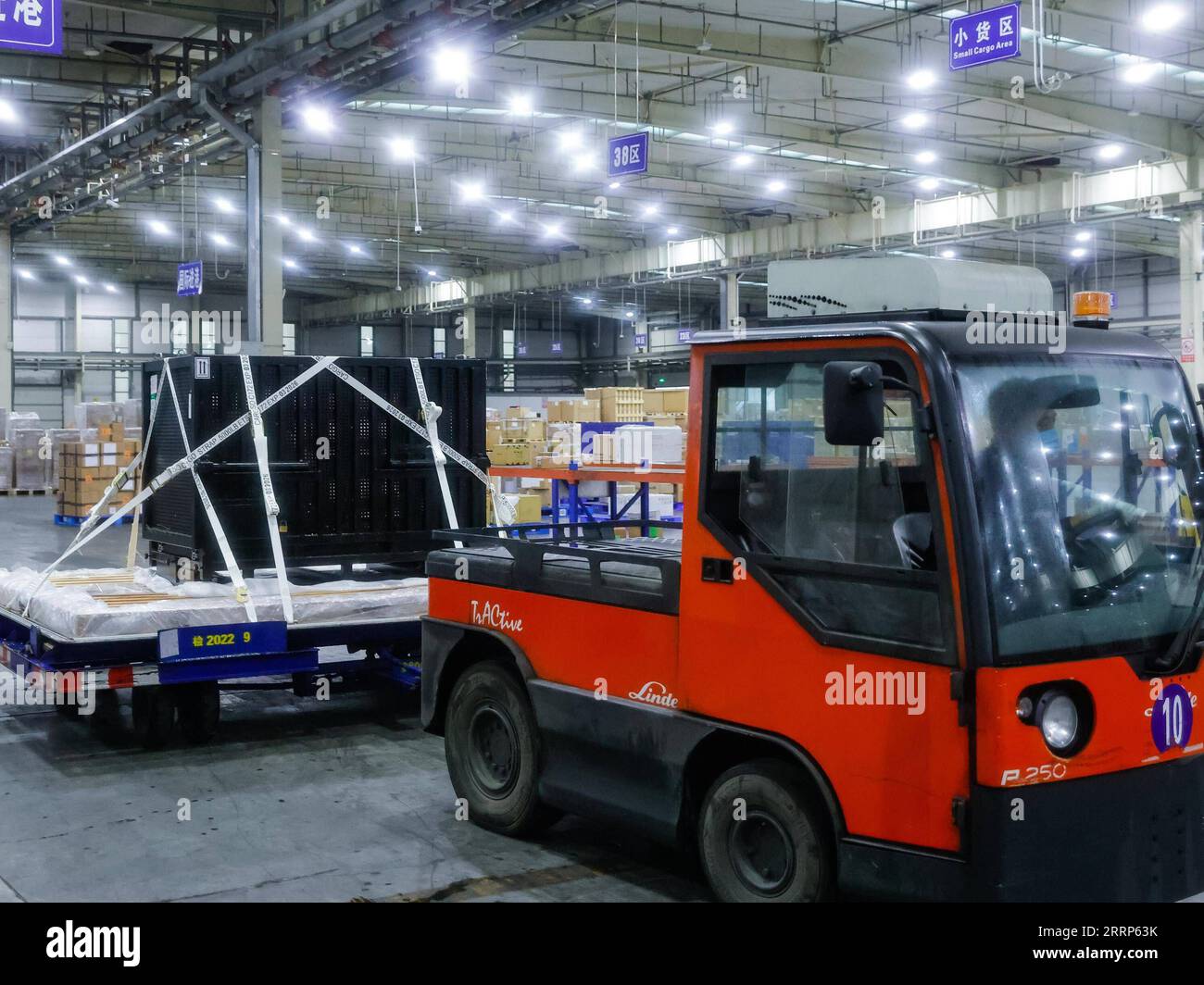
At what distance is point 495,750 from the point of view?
5.69 meters

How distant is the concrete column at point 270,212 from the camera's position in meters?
17.4

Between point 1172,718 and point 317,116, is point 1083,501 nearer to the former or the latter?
point 1172,718

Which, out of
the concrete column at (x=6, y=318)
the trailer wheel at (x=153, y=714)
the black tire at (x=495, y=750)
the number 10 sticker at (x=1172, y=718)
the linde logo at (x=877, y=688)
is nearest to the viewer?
the linde logo at (x=877, y=688)

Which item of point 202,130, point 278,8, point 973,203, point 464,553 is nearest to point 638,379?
point 973,203

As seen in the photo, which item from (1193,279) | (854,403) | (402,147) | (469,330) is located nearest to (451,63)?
(402,147)

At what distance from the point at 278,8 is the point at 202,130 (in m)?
4.00

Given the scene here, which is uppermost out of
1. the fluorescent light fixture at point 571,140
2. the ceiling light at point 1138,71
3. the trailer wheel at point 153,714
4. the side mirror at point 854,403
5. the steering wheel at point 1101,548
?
the fluorescent light fixture at point 571,140

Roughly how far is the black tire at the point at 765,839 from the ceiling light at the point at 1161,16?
1279 cm

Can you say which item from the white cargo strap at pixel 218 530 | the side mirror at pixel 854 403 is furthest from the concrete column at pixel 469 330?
the side mirror at pixel 854 403

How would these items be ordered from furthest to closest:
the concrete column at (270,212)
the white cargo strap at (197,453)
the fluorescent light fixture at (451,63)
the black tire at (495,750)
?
the concrete column at (270,212) → the fluorescent light fixture at (451,63) → the white cargo strap at (197,453) → the black tire at (495,750)

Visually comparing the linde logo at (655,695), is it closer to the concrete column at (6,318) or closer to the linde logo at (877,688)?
the linde logo at (877,688)

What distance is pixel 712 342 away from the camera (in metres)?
4.43

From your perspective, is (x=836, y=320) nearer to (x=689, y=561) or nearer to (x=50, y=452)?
(x=689, y=561)

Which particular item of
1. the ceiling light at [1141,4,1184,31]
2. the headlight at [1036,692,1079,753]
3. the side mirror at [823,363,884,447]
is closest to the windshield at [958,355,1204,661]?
the headlight at [1036,692,1079,753]
